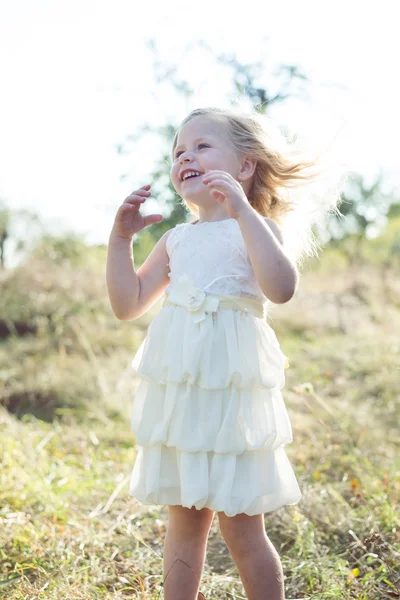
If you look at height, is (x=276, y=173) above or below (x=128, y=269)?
above

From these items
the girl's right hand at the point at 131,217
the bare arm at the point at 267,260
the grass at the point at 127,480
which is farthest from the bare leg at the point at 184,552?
the girl's right hand at the point at 131,217

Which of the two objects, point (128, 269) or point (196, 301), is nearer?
point (196, 301)

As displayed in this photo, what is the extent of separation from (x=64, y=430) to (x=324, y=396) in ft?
6.63

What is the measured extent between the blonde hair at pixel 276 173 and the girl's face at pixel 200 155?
1.3 inches

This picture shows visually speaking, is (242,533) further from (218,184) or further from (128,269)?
(218,184)

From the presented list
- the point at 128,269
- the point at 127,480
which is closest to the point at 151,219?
the point at 128,269

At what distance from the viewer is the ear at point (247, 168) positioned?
6.75ft

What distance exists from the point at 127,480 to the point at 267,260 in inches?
78.7

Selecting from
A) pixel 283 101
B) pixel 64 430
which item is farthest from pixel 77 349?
pixel 283 101

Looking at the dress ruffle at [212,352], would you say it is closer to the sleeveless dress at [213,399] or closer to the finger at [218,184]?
the sleeveless dress at [213,399]

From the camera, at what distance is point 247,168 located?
207 centimetres

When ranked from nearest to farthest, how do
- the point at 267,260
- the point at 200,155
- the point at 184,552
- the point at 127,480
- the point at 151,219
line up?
the point at 267,260 < the point at 184,552 < the point at 200,155 < the point at 151,219 < the point at 127,480

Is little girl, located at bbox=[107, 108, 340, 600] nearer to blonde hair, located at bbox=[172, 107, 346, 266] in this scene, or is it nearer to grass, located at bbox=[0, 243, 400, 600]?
blonde hair, located at bbox=[172, 107, 346, 266]

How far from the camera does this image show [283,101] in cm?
711
